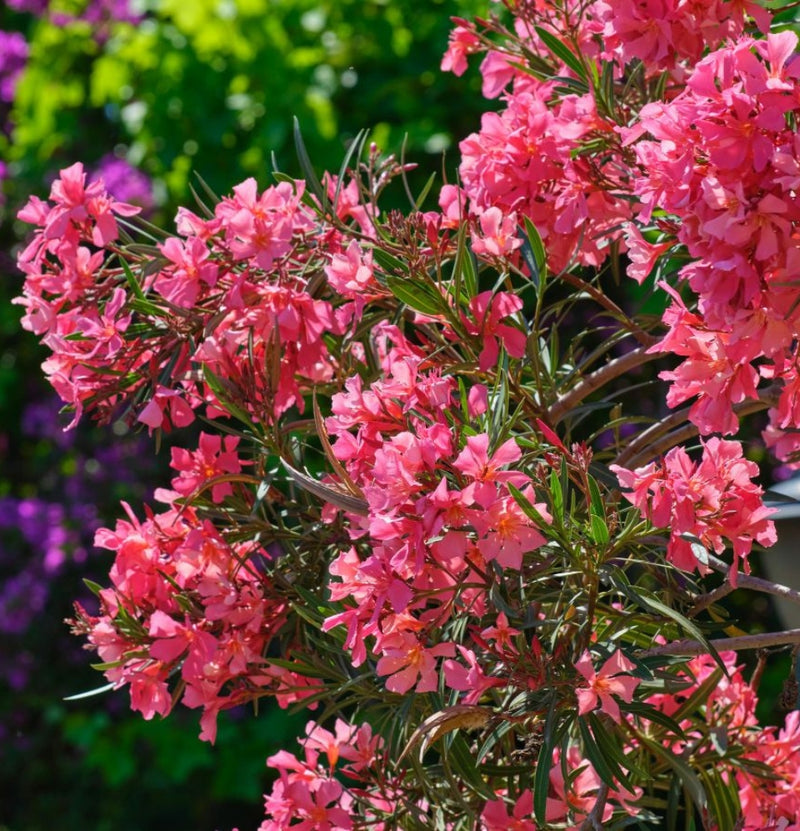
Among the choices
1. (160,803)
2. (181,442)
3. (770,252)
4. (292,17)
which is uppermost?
(770,252)

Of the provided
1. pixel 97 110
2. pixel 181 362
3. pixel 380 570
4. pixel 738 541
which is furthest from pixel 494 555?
pixel 97 110

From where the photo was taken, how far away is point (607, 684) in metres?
0.98

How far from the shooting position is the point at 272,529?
1269mm

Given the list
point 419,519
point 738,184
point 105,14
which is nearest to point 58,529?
point 105,14

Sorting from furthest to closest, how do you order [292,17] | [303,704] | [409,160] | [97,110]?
[97,110]
[292,17]
[409,160]
[303,704]

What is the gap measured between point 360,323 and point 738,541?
44 centimetres

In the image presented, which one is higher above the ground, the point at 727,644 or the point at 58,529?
the point at 727,644

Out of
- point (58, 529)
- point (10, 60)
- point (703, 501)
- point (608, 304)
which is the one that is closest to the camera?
point (703, 501)

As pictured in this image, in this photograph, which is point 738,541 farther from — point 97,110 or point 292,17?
point 97,110

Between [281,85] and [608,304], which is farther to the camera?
[281,85]

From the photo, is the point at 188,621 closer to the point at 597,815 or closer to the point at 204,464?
the point at 204,464

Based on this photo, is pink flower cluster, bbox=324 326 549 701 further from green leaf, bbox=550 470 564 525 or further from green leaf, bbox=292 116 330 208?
green leaf, bbox=292 116 330 208

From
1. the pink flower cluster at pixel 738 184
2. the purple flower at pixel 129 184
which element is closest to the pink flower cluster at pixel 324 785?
the pink flower cluster at pixel 738 184

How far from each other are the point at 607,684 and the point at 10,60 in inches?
180
